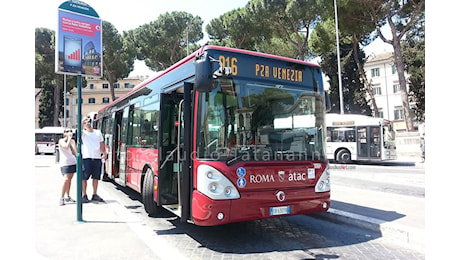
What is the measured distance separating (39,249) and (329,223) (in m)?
4.95

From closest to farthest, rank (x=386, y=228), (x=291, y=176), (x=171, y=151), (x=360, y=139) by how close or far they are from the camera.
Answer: (x=291, y=176) < (x=386, y=228) < (x=171, y=151) < (x=360, y=139)

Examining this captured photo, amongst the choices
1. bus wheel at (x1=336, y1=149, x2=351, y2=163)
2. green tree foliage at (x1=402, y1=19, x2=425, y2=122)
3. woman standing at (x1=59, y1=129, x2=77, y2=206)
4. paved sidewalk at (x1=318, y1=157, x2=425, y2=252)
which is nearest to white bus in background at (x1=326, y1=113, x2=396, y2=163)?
bus wheel at (x1=336, y1=149, x2=351, y2=163)

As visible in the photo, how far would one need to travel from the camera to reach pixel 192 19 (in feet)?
103

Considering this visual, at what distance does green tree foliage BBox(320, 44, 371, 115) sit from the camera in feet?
117

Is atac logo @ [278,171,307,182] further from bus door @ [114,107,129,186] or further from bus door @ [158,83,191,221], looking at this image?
bus door @ [114,107,129,186]

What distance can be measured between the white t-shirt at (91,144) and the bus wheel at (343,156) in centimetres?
1585

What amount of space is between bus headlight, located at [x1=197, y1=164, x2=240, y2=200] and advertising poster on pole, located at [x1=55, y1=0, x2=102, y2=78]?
11.0 feet

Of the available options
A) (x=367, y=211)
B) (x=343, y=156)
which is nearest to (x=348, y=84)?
(x=343, y=156)

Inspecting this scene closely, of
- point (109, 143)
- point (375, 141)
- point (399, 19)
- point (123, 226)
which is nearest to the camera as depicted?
point (123, 226)

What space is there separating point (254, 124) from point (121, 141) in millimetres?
5608

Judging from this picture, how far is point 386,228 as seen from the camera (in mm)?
5438

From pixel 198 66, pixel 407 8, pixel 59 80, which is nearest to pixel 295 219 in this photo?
pixel 198 66

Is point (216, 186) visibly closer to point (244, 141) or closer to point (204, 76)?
point (244, 141)

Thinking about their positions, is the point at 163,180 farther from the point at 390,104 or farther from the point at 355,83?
the point at 390,104
